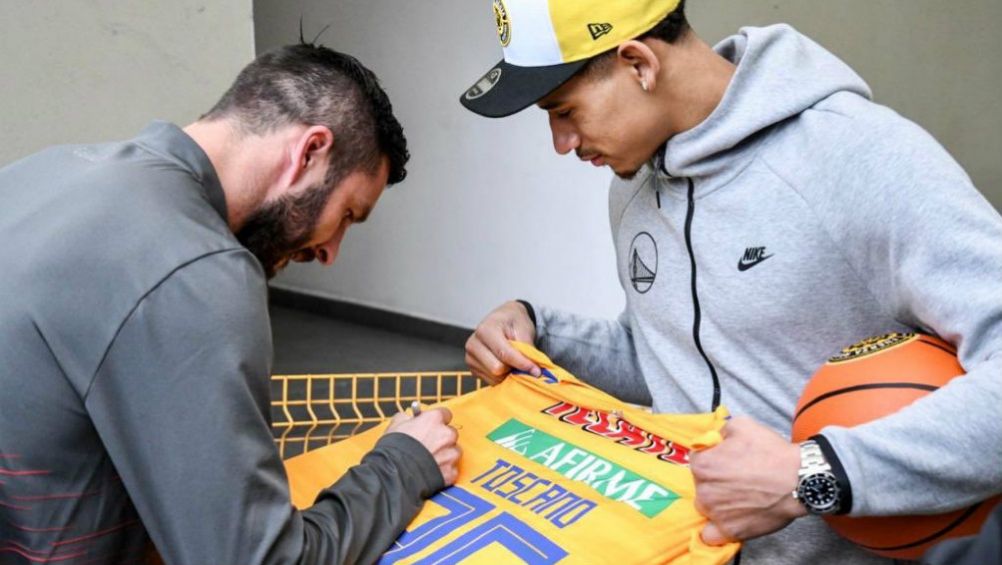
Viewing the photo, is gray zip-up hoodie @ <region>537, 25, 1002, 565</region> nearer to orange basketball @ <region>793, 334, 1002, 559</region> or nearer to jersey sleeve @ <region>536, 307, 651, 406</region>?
orange basketball @ <region>793, 334, 1002, 559</region>

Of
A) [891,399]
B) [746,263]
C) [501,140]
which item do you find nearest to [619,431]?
[746,263]

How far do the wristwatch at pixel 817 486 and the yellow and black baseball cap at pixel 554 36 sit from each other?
0.60 metres

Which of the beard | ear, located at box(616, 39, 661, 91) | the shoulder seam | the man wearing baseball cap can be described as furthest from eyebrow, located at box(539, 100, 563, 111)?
the shoulder seam

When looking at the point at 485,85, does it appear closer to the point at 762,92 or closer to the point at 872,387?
the point at 762,92

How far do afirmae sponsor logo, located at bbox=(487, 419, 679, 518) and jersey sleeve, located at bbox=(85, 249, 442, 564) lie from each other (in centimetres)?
43

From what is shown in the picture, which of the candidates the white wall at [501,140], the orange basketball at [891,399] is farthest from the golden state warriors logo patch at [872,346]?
the white wall at [501,140]

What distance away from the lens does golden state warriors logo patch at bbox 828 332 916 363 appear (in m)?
1.06

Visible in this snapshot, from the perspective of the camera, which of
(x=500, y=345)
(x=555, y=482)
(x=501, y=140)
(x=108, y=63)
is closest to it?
(x=555, y=482)

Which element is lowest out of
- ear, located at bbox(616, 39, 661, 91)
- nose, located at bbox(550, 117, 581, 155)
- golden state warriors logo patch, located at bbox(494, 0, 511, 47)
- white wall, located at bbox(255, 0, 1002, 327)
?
white wall, located at bbox(255, 0, 1002, 327)

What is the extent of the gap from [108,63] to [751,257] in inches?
79.9

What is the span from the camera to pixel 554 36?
1.23 m

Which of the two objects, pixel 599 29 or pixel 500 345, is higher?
pixel 599 29

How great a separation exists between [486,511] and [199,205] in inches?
21.9

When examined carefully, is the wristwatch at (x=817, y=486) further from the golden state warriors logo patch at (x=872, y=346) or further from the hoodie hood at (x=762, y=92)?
the hoodie hood at (x=762, y=92)
